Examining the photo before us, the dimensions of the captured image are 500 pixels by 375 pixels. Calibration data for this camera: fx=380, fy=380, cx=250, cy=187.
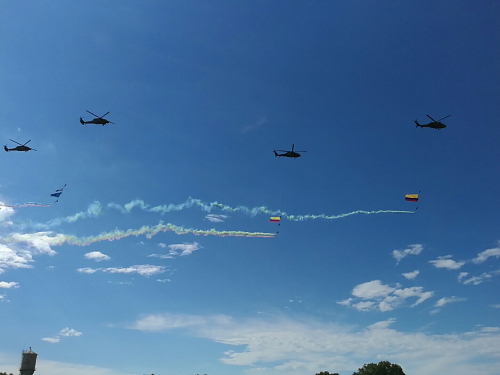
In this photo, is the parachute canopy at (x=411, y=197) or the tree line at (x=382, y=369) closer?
the parachute canopy at (x=411, y=197)

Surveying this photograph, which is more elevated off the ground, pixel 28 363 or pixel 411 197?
pixel 411 197

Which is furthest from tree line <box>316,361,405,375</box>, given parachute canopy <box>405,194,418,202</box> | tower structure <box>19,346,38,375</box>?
tower structure <box>19,346,38,375</box>

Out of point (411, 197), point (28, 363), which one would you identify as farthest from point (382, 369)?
point (28, 363)

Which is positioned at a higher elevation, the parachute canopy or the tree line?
the parachute canopy

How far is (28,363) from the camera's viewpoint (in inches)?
6939

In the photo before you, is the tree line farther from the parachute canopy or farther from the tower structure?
the tower structure

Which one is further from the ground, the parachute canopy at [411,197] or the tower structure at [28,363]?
the parachute canopy at [411,197]

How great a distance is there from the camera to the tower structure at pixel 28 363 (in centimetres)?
17462

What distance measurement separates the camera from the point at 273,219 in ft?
414

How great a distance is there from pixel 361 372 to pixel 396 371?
631 inches

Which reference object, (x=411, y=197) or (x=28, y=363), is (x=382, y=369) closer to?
(x=411, y=197)

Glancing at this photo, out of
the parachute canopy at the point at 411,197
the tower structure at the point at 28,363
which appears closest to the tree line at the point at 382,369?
the parachute canopy at the point at 411,197

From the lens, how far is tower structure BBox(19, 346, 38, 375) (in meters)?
175

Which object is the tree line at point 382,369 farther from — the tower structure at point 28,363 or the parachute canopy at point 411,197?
the tower structure at point 28,363
